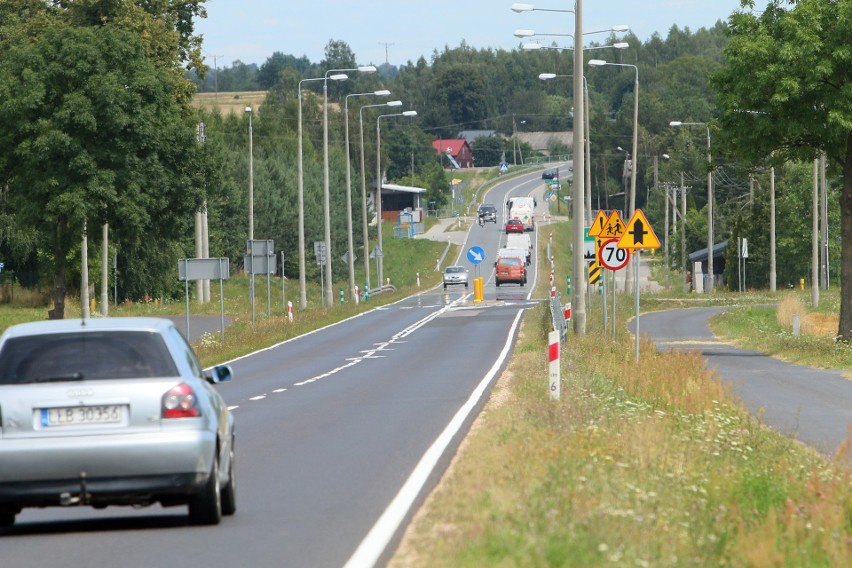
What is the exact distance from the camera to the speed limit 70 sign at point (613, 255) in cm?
2944

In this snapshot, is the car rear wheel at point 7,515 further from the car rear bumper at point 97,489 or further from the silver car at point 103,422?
the car rear bumper at point 97,489

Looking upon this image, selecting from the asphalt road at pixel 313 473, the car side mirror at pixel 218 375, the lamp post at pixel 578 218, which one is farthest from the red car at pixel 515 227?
the car side mirror at pixel 218 375

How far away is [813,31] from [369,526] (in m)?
26.3

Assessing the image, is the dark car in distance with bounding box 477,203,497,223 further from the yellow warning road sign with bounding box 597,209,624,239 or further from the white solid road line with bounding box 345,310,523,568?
the white solid road line with bounding box 345,310,523,568

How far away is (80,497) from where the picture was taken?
988cm

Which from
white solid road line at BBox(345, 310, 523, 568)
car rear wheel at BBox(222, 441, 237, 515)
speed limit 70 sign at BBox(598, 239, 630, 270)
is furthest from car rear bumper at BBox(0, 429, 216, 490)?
speed limit 70 sign at BBox(598, 239, 630, 270)

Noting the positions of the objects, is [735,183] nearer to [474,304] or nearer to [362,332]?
[474,304]

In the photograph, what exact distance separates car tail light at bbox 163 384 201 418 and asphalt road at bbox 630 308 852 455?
612 cm

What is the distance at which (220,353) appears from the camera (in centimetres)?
3788

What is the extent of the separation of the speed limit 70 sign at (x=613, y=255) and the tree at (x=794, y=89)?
6571 millimetres

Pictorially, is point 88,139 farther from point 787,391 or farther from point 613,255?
point 787,391

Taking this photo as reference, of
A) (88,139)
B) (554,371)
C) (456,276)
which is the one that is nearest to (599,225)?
(554,371)

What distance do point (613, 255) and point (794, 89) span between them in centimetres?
705

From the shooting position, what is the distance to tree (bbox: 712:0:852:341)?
1318 inches
